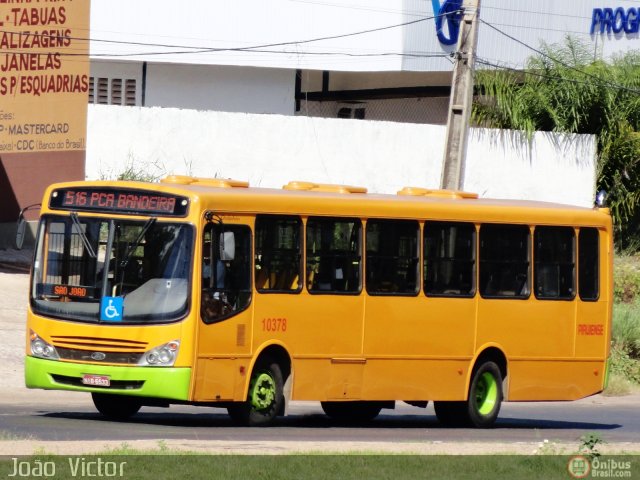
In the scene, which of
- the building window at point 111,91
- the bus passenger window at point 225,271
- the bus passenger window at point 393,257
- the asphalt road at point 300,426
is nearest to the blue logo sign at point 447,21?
the building window at point 111,91

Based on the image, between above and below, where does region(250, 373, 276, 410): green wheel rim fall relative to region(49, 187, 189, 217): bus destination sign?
below

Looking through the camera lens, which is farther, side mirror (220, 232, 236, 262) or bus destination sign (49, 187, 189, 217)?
side mirror (220, 232, 236, 262)

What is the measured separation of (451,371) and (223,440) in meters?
4.50

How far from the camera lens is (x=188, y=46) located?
35.4 meters

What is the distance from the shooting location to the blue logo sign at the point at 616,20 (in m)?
39.4

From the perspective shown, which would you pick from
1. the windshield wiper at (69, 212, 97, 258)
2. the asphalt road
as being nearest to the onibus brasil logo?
the asphalt road

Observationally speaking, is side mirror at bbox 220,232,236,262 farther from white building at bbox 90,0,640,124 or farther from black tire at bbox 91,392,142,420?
white building at bbox 90,0,640,124

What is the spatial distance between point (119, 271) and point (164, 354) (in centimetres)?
97

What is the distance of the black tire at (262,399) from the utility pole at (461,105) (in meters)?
9.15

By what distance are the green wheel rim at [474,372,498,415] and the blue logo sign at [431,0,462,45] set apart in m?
21.0

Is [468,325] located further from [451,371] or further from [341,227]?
[341,227]

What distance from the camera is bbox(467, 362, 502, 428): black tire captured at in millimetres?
16562

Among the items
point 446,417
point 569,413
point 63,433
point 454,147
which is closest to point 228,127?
point 454,147

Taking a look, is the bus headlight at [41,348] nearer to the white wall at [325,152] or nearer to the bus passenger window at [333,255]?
the bus passenger window at [333,255]
